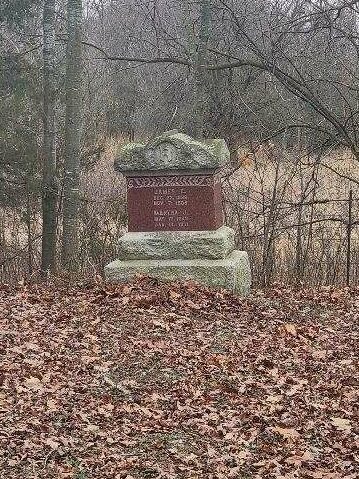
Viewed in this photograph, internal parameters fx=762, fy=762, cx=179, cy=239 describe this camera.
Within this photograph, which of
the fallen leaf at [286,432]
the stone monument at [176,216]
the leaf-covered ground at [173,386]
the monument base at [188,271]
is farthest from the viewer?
the stone monument at [176,216]

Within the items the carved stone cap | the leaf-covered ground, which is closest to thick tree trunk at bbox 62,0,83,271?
the carved stone cap

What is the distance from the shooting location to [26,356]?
288 inches

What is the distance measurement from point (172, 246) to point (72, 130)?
3.01m

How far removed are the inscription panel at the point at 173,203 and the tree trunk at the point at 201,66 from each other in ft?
8.35

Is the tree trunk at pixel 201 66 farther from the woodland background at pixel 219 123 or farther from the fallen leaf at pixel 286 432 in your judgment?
the fallen leaf at pixel 286 432

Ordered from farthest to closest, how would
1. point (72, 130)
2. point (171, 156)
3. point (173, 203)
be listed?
point (72, 130) < point (173, 203) < point (171, 156)

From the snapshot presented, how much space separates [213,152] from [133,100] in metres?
10.4

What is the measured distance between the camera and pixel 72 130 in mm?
12680

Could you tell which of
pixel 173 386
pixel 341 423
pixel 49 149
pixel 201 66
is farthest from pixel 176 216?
pixel 341 423

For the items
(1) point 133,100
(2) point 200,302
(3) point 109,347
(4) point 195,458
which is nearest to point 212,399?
(4) point 195,458

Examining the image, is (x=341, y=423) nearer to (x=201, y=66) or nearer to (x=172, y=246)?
(x=172, y=246)

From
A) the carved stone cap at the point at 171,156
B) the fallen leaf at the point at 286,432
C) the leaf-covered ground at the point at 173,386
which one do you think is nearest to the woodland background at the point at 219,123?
the carved stone cap at the point at 171,156

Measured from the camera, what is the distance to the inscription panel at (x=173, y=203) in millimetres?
11125

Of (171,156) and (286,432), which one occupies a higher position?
(171,156)
